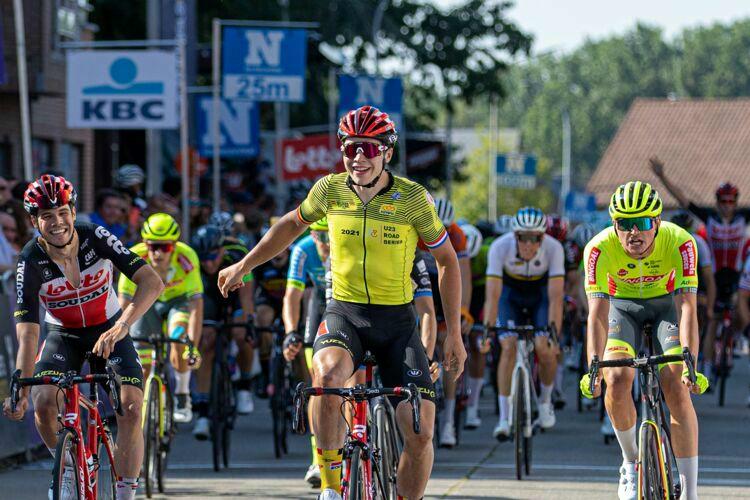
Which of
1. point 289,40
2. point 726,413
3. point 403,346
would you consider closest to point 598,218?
point 289,40

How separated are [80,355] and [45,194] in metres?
1.08

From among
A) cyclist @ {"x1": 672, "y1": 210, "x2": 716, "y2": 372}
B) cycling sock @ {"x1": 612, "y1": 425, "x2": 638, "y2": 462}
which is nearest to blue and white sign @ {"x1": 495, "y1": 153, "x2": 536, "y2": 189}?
cyclist @ {"x1": 672, "y1": 210, "x2": 716, "y2": 372}

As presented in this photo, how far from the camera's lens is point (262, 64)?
21812 mm

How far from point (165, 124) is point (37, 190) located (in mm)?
9729

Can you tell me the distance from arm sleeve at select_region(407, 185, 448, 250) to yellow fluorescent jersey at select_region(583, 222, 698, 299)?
4.39 ft

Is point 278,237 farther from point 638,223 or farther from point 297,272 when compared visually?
point 297,272

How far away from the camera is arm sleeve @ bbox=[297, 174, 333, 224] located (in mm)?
7918

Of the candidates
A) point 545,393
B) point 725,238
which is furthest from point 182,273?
point 725,238

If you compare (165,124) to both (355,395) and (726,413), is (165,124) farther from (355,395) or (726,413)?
(355,395)

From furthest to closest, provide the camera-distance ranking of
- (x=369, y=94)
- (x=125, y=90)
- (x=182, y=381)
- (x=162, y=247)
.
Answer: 1. (x=369, y=94)
2. (x=125, y=90)
3. (x=182, y=381)
4. (x=162, y=247)

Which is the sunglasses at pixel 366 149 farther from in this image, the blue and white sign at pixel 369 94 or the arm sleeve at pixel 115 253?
the blue and white sign at pixel 369 94

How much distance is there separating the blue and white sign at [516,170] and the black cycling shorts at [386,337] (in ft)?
119

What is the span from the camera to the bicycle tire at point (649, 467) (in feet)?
26.8

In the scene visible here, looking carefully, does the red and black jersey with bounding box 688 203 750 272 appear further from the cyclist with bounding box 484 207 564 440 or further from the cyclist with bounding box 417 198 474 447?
the cyclist with bounding box 417 198 474 447
